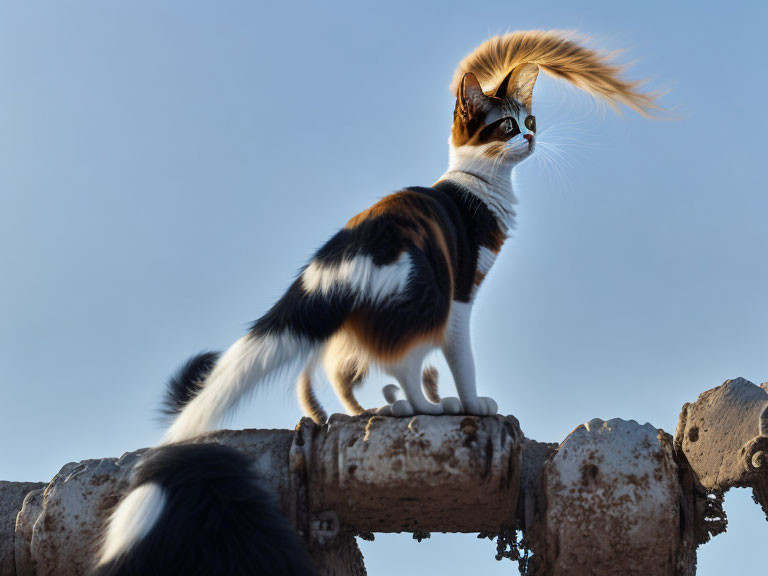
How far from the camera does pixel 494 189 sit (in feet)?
9.61

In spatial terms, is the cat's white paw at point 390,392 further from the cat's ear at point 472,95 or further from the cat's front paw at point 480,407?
the cat's ear at point 472,95

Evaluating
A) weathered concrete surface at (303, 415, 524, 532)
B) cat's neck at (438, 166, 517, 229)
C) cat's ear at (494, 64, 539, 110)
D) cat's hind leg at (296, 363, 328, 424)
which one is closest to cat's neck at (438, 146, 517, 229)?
cat's neck at (438, 166, 517, 229)

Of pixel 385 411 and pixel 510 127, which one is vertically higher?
pixel 510 127

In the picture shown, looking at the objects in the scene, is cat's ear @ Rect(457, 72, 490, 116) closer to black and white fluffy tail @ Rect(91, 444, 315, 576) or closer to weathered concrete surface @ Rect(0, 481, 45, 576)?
black and white fluffy tail @ Rect(91, 444, 315, 576)

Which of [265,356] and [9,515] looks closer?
[265,356]

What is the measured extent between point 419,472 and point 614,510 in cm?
54

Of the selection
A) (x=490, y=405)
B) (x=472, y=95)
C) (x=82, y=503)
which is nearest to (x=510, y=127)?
(x=472, y=95)

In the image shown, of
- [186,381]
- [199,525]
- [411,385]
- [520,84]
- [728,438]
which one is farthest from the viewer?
[520,84]

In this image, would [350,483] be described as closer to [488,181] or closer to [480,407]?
[480,407]

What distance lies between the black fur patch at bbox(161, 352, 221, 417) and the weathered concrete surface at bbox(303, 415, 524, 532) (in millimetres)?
409

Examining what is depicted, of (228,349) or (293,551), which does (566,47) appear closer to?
(228,349)

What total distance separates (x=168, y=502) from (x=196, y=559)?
0.17 m

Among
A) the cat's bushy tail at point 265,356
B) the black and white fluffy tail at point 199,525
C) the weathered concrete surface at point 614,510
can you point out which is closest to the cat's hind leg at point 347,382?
the cat's bushy tail at point 265,356

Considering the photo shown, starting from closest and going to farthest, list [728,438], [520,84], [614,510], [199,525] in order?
[199,525]
[614,510]
[728,438]
[520,84]
